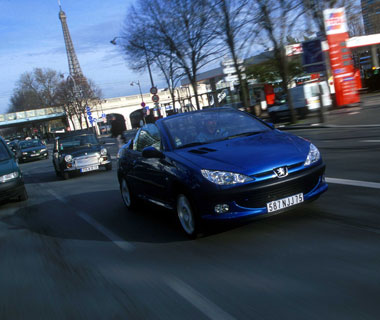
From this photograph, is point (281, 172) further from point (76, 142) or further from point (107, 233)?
point (76, 142)

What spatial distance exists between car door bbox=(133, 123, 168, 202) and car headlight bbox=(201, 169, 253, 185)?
979 millimetres

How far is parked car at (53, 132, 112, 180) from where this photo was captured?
49.1 feet

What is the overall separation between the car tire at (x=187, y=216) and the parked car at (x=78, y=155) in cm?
1006

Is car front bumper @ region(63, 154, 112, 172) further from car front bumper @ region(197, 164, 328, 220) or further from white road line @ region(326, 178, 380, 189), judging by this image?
car front bumper @ region(197, 164, 328, 220)

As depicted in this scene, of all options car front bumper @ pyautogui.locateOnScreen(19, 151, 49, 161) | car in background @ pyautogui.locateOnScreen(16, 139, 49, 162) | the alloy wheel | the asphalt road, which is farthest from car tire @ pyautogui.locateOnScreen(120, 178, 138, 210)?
car front bumper @ pyautogui.locateOnScreen(19, 151, 49, 161)

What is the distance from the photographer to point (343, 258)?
3945mm

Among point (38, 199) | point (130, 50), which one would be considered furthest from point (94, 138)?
point (130, 50)

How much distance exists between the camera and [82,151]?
1534 centimetres

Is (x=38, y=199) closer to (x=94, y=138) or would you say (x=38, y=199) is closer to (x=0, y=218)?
(x=0, y=218)

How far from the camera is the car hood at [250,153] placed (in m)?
4.76

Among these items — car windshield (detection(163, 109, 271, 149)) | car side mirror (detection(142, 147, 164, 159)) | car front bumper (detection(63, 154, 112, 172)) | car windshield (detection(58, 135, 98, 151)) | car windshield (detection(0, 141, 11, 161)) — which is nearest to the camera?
car side mirror (detection(142, 147, 164, 159))

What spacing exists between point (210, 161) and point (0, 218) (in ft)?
19.4

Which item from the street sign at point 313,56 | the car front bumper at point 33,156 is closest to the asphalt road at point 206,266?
the street sign at point 313,56

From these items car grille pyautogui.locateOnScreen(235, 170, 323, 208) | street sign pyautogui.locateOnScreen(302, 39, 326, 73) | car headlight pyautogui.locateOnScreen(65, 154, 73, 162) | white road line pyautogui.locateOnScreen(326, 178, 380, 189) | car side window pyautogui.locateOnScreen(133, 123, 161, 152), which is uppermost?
street sign pyautogui.locateOnScreen(302, 39, 326, 73)
